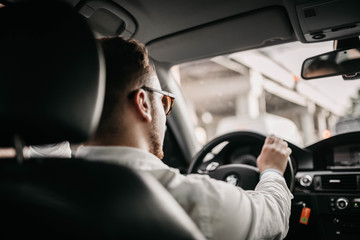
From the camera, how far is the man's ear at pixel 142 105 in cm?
133

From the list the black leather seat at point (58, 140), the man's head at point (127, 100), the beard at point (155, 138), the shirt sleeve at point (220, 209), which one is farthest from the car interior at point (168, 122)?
the beard at point (155, 138)

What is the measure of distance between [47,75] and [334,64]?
7.84 ft

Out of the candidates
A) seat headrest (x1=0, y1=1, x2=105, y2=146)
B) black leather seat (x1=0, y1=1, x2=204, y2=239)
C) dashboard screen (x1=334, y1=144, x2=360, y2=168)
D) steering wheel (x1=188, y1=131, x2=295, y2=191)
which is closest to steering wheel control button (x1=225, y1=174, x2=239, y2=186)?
steering wheel (x1=188, y1=131, x2=295, y2=191)

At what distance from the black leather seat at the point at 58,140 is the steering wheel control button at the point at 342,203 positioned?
1.75 m

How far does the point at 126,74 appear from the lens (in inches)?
52.3

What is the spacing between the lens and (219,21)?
255 centimetres

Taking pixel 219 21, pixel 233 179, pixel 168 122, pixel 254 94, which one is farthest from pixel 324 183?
pixel 254 94

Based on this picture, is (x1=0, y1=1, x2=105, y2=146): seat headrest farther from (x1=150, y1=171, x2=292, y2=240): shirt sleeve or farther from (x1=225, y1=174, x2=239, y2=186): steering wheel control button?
(x1=225, y1=174, x2=239, y2=186): steering wheel control button

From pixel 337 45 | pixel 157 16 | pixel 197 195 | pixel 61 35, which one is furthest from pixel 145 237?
pixel 337 45

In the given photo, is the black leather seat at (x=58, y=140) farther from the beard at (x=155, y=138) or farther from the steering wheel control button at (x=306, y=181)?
the steering wheel control button at (x=306, y=181)

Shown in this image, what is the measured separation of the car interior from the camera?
87 cm

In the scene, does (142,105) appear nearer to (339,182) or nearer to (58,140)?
(58,140)

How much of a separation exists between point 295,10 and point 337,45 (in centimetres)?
62

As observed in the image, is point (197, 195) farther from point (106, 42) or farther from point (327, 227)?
point (327, 227)
